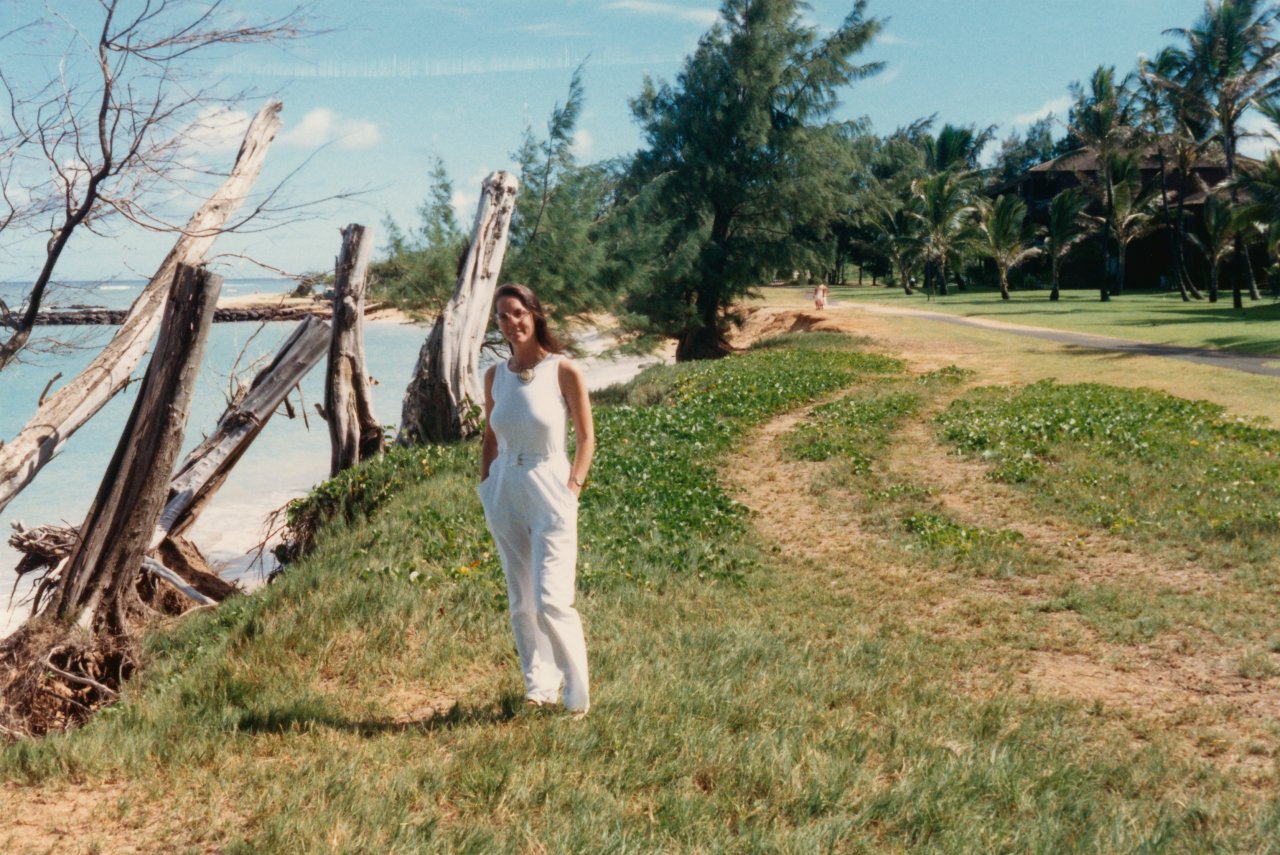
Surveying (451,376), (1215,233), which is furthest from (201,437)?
(1215,233)

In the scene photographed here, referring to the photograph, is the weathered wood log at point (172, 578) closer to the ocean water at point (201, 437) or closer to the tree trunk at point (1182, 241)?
the ocean water at point (201, 437)

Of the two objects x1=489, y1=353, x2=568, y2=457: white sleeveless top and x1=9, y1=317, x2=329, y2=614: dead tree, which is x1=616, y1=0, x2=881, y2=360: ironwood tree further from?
x1=489, y1=353, x2=568, y2=457: white sleeveless top

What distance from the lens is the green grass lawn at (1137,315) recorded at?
3141 cm

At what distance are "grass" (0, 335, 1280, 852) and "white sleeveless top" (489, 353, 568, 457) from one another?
4.87ft

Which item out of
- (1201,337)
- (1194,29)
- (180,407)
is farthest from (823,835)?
(1194,29)

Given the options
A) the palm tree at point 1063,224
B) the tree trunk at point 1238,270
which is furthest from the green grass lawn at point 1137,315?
the palm tree at point 1063,224

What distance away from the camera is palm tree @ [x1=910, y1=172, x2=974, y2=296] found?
→ 61.7 meters

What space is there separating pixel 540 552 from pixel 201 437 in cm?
2433

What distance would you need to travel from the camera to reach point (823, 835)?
4.46 metres

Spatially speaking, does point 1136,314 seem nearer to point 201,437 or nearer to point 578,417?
point 201,437

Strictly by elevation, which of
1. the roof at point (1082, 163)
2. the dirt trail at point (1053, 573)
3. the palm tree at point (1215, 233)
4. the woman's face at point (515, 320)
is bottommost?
the dirt trail at point (1053, 573)

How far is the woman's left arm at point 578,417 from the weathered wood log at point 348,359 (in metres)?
8.58

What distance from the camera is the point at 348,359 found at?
44.0 feet

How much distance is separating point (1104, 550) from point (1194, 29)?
165ft
